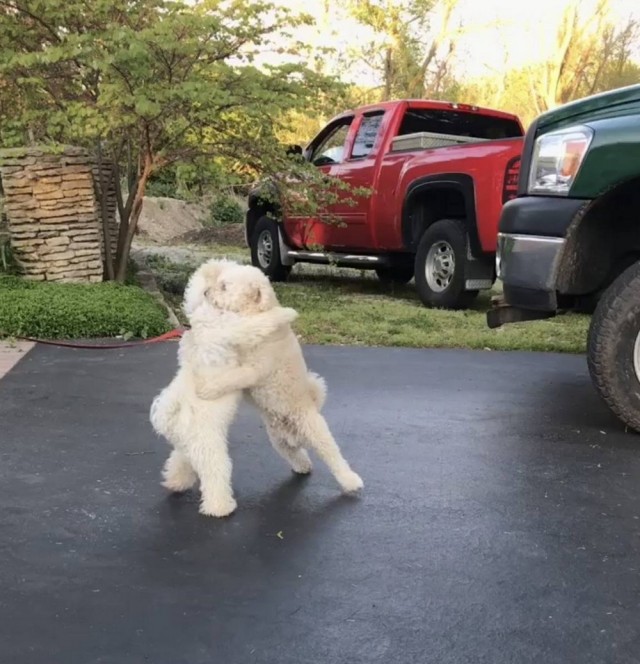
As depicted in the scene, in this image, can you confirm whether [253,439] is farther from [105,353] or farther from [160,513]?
[105,353]

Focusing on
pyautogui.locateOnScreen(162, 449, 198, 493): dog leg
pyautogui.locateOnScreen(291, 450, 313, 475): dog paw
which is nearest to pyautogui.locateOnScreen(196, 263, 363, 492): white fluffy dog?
pyautogui.locateOnScreen(291, 450, 313, 475): dog paw

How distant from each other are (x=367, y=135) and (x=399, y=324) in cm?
320

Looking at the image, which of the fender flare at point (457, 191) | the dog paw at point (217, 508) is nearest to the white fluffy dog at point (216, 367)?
the dog paw at point (217, 508)

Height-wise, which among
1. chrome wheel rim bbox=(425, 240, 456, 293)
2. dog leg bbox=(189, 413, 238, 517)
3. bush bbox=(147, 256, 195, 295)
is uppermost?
dog leg bbox=(189, 413, 238, 517)

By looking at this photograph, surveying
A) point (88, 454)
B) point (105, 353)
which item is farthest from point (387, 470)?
point (105, 353)

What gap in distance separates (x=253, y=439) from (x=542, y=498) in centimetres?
152

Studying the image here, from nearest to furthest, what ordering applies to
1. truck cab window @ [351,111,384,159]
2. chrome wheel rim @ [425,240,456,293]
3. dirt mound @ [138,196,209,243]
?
chrome wheel rim @ [425,240,456,293] → truck cab window @ [351,111,384,159] → dirt mound @ [138,196,209,243]

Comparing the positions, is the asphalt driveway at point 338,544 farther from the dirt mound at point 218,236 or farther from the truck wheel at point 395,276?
the dirt mound at point 218,236

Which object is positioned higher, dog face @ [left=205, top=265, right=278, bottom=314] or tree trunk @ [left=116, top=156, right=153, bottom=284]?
dog face @ [left=205, top=265, right=278, bottom=314]

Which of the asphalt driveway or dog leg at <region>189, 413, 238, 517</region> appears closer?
the asphalt driveway

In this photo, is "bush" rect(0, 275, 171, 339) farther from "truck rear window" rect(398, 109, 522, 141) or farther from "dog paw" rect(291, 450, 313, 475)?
"truck rear window" rect(398, 109, 522, 141)

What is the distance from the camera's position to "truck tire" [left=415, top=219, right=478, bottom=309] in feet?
26.8

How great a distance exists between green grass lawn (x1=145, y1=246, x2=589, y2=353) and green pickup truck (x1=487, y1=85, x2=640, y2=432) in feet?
7.58

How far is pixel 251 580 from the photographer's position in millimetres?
2533
